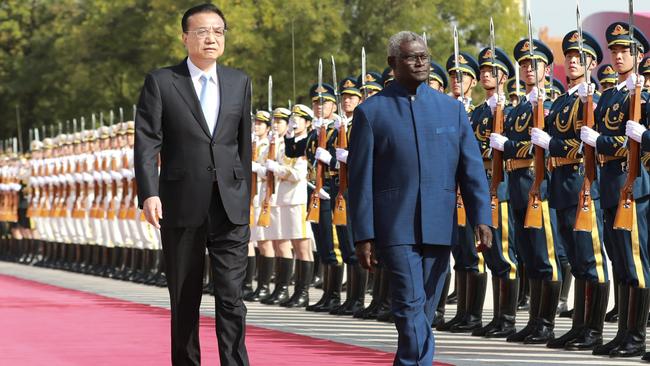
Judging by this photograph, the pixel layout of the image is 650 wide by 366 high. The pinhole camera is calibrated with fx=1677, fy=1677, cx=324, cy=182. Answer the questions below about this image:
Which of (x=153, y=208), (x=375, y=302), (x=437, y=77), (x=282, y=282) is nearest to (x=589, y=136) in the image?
(x=437, y=77)

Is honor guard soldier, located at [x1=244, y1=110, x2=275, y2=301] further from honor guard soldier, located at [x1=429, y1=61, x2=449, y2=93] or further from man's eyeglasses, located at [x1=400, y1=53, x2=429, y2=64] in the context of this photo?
man's eyeglasses, located at [x1=400, y1=53, x2=429, y2=64]

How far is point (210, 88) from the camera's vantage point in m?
7.84

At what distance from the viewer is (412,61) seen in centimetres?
735

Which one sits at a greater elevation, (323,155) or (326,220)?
(323,155)

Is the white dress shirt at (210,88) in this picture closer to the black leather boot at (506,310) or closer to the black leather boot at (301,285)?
the black leather boot at (506,310)

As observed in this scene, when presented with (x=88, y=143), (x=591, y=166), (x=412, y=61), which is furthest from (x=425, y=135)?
(x=88, y=143)

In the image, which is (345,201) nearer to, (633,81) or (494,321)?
(494,321)

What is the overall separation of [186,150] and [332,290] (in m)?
7.01

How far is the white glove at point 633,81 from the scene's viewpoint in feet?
31.7

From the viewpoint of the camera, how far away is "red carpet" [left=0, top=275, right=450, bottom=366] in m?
9.96

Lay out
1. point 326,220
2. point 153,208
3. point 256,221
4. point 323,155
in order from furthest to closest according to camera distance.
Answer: point 256,221
point 326,220
point 323,155
point 153,208

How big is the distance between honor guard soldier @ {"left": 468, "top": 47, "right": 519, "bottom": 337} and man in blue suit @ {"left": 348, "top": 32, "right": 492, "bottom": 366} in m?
4.09

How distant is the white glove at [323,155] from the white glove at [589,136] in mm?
4065

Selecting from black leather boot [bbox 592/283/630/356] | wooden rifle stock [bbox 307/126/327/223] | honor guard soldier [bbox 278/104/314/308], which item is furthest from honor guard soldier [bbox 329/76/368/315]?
black leather boot [bbox 592/283/630/356]
